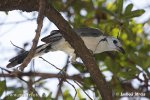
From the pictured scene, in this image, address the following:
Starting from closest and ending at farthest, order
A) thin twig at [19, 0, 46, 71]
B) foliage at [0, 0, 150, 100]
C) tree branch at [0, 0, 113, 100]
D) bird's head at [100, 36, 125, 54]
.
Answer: thin twig at [19, 0, 46, 71], tree branch at [0, 0, 113, 100], foliage at [0, 0, 150, 100], bird's head at [100, 36, 125, 54]

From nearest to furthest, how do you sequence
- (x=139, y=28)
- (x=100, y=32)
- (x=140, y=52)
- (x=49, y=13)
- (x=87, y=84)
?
(x=49, y=13), (x=87, y=84), (x=100, y=32), (x=140, y=52), (x=139, y=28)

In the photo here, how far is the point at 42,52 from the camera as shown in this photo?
3.60 metres

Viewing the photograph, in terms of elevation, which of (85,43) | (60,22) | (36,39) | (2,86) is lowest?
(36,39)

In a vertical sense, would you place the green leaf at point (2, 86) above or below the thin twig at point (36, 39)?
above

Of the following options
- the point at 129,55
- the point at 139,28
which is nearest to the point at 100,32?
the point at 129,55

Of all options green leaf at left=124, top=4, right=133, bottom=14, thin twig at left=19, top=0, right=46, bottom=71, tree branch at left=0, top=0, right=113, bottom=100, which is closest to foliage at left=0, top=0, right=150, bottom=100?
green leaf at left=124, top=4, right=133, bottom=14

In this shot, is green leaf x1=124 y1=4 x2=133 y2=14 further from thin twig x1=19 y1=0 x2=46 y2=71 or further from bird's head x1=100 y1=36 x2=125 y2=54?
thin twig x1=19 y1=0 x2=46 y2=71

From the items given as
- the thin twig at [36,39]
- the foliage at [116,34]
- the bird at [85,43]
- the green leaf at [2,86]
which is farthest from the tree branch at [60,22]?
the bird at [85,43]

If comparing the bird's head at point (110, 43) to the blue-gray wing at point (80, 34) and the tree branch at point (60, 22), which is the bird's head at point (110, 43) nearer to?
the blue-gray wing at point (80, 34)

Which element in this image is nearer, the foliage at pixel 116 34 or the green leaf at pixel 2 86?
the green leaf at pixel 2 86

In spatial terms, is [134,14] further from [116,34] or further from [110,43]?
[116,34]

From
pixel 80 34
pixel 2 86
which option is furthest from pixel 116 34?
pixel 2 86

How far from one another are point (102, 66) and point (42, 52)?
838 millimetres

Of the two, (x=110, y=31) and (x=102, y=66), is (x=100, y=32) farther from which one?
(x=102, y=66)
